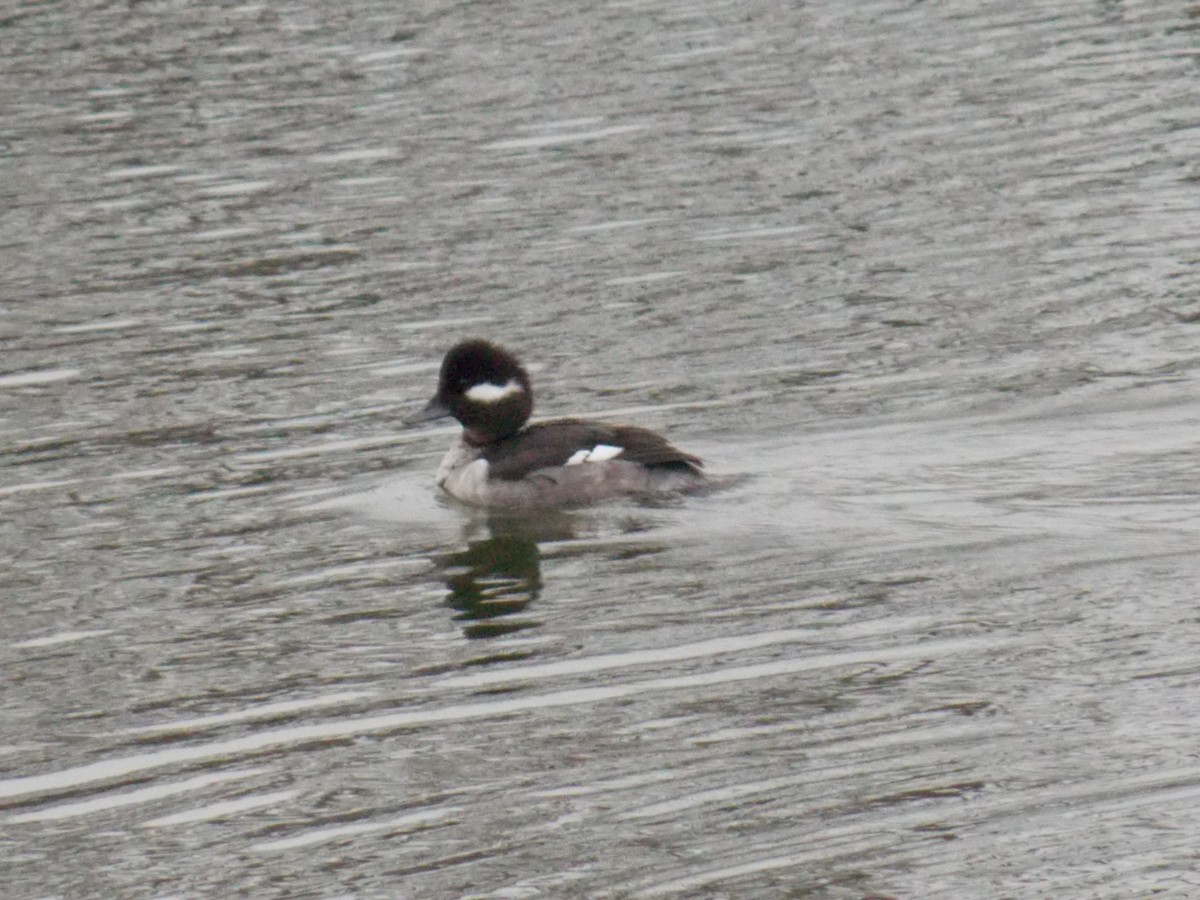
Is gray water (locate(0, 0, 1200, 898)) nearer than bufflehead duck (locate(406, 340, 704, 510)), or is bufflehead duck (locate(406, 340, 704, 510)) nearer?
gray water (locate(0, 0, 1200, 898))

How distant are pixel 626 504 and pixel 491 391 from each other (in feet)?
3.94

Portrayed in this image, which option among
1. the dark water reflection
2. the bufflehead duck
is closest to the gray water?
the dark water reflection

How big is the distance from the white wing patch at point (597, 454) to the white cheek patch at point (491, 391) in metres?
0.74

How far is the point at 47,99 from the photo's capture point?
25094 millimetres

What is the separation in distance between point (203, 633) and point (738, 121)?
1216 centimetres

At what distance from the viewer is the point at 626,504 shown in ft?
42.1

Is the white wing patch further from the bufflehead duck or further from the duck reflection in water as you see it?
the duck reflection in water

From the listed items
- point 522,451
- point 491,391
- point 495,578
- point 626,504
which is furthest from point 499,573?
point 491,391

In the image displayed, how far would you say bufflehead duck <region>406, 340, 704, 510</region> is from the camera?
12.8m

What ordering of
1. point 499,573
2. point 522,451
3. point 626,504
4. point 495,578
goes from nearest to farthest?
point 495,578 < point 499,573 < point 626,504 < point 522,451

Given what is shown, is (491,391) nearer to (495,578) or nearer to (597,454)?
(597,454)

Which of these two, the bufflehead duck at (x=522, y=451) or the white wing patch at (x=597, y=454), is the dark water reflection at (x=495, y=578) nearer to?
the bufflehead duck at (x=522, y=451)

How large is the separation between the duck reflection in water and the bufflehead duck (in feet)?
0.70

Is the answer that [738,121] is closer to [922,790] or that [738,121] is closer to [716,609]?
[716,609]
